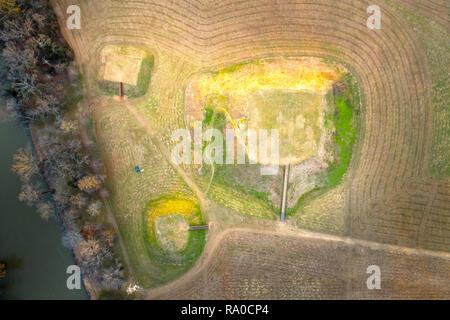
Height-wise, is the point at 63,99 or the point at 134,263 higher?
the point at 63,99

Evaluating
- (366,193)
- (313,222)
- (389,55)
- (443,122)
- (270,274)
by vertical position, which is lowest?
(270,274)

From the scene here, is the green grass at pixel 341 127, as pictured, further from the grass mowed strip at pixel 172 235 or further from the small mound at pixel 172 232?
the small mound at pixel 172 232

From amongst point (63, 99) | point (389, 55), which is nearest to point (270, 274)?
point (389, 55)

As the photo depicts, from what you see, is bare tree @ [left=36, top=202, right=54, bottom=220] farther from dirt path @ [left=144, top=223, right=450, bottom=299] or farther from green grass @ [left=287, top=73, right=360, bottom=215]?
green grass @ [left=287, top=73, right=360, bottom=215]

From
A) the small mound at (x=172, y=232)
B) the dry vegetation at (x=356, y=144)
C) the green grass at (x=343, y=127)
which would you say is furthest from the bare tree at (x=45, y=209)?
the green grass at (x=343, y=127)
